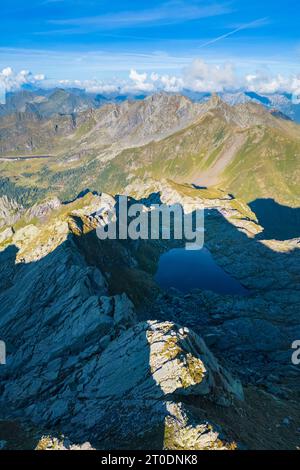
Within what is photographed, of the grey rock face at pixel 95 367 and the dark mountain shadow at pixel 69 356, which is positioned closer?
the grey rock face at pixel 95 367

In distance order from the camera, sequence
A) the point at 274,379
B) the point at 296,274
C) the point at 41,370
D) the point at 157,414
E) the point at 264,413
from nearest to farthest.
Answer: the point at 157,414 → the point at 264,413 → the point at 41,370 → the point at 274,379 → the point at 296,274

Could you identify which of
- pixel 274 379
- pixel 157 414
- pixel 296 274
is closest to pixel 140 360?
pixel 157 414

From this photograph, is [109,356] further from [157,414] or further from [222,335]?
[222,335]

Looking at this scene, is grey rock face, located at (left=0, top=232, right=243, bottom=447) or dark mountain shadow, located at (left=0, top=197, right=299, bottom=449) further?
dark mountain shadow, located at (left=0, top=197, right=299, bottom=449)

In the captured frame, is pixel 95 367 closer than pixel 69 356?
Yes

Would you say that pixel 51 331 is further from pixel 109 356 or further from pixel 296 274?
pixel 296 274

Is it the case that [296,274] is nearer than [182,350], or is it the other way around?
[182,350]

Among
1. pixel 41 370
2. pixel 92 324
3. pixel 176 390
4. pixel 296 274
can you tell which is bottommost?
pixel 296 274

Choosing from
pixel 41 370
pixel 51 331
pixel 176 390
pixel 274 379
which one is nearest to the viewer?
pixel 176 390

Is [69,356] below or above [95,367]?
below

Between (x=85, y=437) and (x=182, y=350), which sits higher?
(x=182, y=350)
